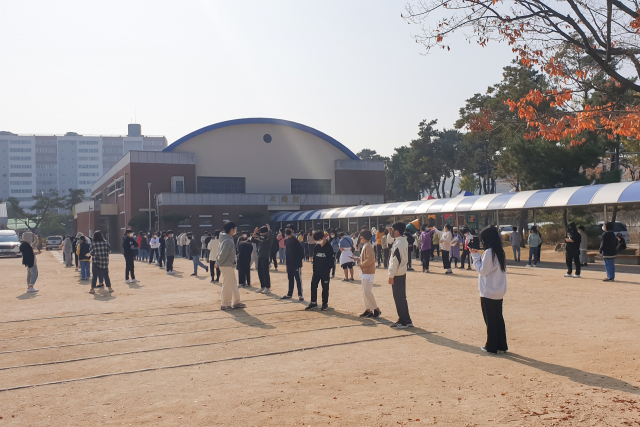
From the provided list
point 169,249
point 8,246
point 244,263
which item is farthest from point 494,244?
point 8,246

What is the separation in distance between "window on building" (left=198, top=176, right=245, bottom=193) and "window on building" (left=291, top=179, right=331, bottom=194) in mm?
5367

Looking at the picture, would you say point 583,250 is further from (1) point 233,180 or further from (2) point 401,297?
(1) point 233,180

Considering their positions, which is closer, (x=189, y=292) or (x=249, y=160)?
(x=189, y=292)

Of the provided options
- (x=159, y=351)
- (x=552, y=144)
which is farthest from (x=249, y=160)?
(x=159, y=351)

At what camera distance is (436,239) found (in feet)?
76.7

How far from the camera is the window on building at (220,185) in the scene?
1983 inches

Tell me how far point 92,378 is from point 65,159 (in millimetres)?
156748

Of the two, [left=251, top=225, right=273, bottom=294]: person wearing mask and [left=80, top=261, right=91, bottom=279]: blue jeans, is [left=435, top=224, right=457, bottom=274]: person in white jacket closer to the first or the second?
[left=251, top=225, right=273, bottom=294]: person wearing mask

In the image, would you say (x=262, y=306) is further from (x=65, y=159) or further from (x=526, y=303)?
(x=65, y=159)

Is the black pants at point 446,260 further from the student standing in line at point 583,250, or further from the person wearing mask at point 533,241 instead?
the student standing in line at point 583,250

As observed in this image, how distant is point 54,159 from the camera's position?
14612 centimetres

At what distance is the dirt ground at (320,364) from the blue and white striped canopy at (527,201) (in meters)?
6.85

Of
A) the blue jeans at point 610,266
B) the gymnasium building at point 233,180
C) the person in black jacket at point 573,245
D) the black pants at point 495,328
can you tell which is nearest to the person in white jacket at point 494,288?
the black pants at point 495,328

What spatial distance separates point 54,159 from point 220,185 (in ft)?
374
